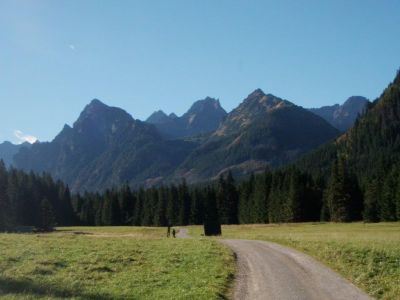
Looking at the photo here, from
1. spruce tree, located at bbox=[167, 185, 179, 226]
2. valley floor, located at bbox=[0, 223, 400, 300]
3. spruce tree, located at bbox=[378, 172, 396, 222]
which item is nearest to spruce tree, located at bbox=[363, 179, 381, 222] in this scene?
spruce tree, located at bbox=[378, 172, 396, 222]

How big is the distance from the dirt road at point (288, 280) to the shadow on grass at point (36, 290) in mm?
6709

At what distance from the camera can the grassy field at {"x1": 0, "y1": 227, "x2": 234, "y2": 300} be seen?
20.8 m

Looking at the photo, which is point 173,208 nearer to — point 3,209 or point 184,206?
point 184,206

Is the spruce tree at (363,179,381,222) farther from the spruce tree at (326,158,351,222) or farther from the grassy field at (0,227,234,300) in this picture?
the grassy field at (0,227,234,300)

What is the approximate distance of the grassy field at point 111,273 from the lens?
20.8 m

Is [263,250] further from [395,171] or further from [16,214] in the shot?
[16,214]

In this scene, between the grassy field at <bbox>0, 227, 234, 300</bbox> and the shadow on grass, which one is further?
the grassy field at <bbox>0, 227, 234, 300</bbox>

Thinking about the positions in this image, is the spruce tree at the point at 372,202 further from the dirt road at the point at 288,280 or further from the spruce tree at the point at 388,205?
the dirt road at the point at 288,280

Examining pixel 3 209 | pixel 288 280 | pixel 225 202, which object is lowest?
pixel 288 280

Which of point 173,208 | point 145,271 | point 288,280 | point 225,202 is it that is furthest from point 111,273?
point 173,208

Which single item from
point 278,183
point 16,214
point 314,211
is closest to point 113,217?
point 16,214

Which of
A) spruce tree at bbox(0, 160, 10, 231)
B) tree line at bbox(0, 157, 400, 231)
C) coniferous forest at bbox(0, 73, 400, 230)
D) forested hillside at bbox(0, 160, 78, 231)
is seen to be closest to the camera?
spruce tree at bbox(0, 160, 10, 231)

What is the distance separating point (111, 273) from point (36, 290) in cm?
642

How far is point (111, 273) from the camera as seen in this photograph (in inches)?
1056
